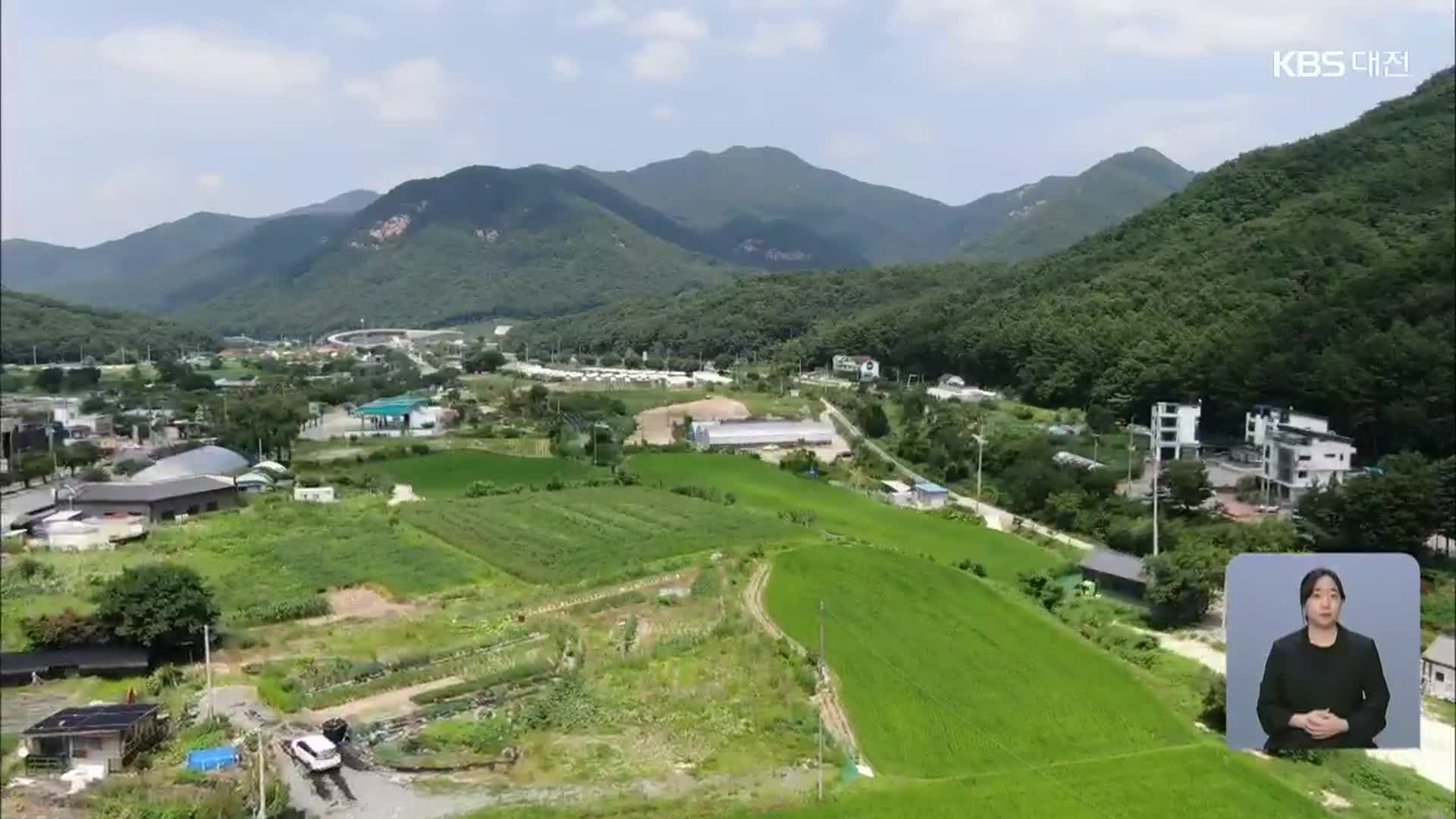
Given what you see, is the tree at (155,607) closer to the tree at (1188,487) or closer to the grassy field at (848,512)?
the grassy field at (848,512)

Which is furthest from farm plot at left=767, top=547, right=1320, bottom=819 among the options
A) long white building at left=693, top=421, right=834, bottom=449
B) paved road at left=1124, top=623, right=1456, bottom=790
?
long white building at left=693, top=421, right=834, bottom=449

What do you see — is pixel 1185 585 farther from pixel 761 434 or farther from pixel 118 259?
pixel 118 259

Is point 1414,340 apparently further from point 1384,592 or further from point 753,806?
point 1384,592

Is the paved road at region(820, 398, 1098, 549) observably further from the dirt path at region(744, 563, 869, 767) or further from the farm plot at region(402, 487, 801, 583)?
the dirt path at region(744, 563, 869, 767)

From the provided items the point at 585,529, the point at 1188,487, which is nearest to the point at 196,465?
the point at 585,529

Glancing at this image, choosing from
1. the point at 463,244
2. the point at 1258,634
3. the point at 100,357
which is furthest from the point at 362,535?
the point at 463,244
